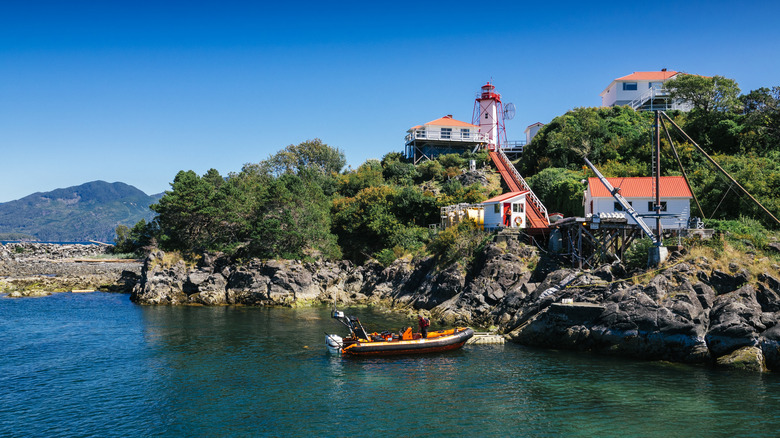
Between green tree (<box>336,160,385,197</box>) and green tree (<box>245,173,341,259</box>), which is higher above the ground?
green tree (<box>336,160,385,197</box>)

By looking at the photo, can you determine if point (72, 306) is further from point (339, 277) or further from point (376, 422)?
point (376, 422)

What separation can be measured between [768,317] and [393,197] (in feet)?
127

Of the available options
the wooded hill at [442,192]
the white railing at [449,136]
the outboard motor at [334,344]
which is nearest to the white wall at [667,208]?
the wooded hill at [442,192]

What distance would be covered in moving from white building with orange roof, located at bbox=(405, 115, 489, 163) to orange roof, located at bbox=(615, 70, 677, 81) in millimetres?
21374

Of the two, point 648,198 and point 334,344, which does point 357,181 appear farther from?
point 334,344

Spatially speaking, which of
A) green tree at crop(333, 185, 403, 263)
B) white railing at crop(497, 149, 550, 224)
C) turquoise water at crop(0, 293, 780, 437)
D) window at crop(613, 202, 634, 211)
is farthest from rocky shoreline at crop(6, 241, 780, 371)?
white railing at crop(497, 149, 550, 224)

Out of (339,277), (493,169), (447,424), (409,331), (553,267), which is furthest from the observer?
(493,169)

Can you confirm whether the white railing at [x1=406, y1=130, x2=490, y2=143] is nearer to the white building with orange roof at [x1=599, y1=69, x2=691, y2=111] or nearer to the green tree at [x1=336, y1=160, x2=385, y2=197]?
the green tree at [x1=336, y1=160, x2=385, y2=197]

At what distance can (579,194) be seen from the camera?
47.8 metres

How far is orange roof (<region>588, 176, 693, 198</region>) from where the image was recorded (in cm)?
3834

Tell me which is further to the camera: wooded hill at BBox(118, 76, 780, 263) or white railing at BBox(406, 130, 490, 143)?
white railing at BBox(406, 130, 490, 143)

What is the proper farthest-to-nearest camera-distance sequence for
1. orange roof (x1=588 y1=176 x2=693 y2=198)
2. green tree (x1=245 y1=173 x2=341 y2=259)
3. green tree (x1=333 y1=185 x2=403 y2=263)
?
green tree (x1=333 y1=185 x2=403 y2=263) → green tree (x1=245 y1=173 x2=341 y2=259) → orange roof (x1=588 y1=176 x2=693 y2=198)

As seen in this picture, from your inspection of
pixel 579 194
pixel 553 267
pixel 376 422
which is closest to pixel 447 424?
pixel 376 422

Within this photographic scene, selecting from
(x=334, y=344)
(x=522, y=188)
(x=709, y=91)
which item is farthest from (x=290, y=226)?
(x=709, y=91)
